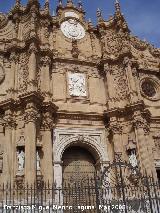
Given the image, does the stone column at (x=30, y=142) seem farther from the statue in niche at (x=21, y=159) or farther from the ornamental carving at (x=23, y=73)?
the ornamental carving at (x=23, y=73)

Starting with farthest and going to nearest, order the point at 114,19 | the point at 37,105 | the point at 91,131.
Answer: the point at 114,19
the point at 91,131
the point at 37,105

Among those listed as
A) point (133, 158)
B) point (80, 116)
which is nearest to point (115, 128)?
point (133, 158)

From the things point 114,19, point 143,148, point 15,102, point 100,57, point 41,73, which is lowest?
point 143,148

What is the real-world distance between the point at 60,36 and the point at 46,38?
3.60 ft

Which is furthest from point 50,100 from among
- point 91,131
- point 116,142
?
point 116,142

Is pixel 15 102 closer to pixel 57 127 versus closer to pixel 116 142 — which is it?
pixel 57 127

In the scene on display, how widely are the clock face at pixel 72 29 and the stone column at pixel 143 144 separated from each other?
21.3 feet

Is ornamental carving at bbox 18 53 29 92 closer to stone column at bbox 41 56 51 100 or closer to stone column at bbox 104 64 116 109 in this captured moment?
stone column at bbox 41 56 51 100

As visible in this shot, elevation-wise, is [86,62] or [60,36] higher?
[60,36]

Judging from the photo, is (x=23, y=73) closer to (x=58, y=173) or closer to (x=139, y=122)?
(x=58, y=173)

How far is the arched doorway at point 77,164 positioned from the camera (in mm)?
16469

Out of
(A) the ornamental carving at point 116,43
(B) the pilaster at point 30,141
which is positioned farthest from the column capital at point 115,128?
(A) the ornamental carving at point 116,43

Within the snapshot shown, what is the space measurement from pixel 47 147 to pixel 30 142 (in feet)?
3.35

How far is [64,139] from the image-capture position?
16.8 m
